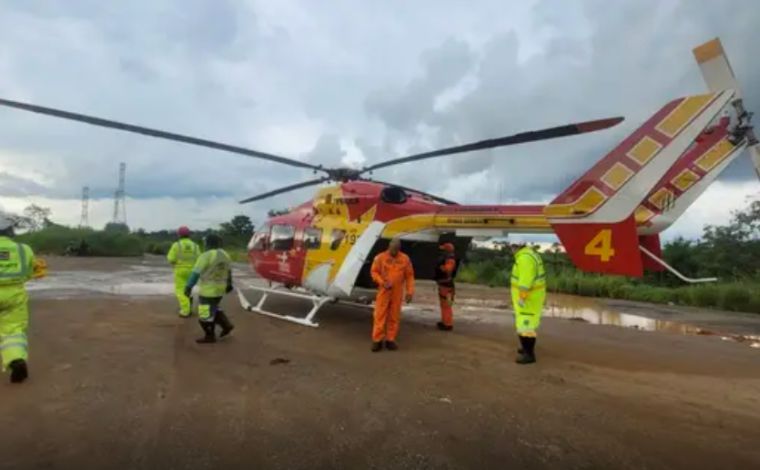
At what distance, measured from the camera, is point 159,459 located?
406cm

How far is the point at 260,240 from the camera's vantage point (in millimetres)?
13031

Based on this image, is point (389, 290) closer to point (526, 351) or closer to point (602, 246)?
point (526, 351)

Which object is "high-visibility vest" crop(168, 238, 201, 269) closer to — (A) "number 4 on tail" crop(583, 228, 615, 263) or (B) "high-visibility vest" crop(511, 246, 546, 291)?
(B) "high-visibility vest" crop(511, 246, 546, 291)

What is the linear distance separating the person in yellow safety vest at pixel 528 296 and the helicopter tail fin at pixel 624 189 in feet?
1.77

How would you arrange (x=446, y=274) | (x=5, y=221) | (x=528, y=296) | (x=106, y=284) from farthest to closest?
(x=106, y=284) → (x=446, y=274) → (x=528, y=296) → (x=5, y=221)

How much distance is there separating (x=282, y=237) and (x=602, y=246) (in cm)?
712

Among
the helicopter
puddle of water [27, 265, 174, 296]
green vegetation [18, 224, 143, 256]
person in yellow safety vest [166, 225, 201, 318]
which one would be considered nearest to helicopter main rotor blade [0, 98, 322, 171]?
the helicopter

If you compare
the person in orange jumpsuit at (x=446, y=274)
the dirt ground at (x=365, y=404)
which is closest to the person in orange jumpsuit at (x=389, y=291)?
the dirt ground at (x=365, y=404)

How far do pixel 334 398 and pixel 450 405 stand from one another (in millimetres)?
1213

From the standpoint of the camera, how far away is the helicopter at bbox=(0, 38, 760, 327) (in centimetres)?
664

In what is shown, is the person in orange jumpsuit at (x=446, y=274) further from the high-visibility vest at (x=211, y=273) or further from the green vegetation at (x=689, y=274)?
the green vegetation at (x=689, y=274)

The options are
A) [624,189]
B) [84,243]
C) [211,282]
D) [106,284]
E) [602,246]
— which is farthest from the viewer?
[84,243]

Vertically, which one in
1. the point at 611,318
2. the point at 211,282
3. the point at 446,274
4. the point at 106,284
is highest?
the point at 446,274

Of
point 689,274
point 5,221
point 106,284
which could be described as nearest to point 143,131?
point 5,221
